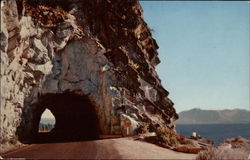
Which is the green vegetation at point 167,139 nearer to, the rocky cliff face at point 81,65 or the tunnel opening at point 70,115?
the rocky cliff face at point 81,65

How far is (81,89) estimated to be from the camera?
2128cm

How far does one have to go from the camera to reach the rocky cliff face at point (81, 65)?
1648 centimetres

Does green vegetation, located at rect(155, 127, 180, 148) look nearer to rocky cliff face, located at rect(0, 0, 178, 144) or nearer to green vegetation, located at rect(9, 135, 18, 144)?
rocky cliff face, located at rect(0, 0, 178, 144)

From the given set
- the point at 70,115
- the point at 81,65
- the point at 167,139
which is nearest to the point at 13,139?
the point at 81,65

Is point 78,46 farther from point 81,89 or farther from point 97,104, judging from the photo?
point 97,104

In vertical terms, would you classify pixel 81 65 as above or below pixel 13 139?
above

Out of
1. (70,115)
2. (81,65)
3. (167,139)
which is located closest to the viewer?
(167,139)

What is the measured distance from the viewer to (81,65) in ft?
71.3

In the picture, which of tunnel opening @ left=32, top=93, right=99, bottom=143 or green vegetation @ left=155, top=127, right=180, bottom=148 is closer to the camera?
green vegetation @ left=155, top=127, right=180, bottom=148

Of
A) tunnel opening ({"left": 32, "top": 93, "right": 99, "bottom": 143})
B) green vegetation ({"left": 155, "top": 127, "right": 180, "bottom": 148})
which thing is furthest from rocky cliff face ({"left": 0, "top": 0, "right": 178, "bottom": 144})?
Result: tunnel opening ({"left": 32, "top": 93, "right": 99, "bottom": 143})

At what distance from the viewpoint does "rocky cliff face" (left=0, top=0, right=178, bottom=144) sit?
1648cm

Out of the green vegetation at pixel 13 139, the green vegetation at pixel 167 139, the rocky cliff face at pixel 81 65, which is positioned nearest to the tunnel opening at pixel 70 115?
the rocky cliff face at pixel 81 65

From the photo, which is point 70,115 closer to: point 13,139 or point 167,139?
point 13,139

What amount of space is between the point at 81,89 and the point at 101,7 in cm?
835
